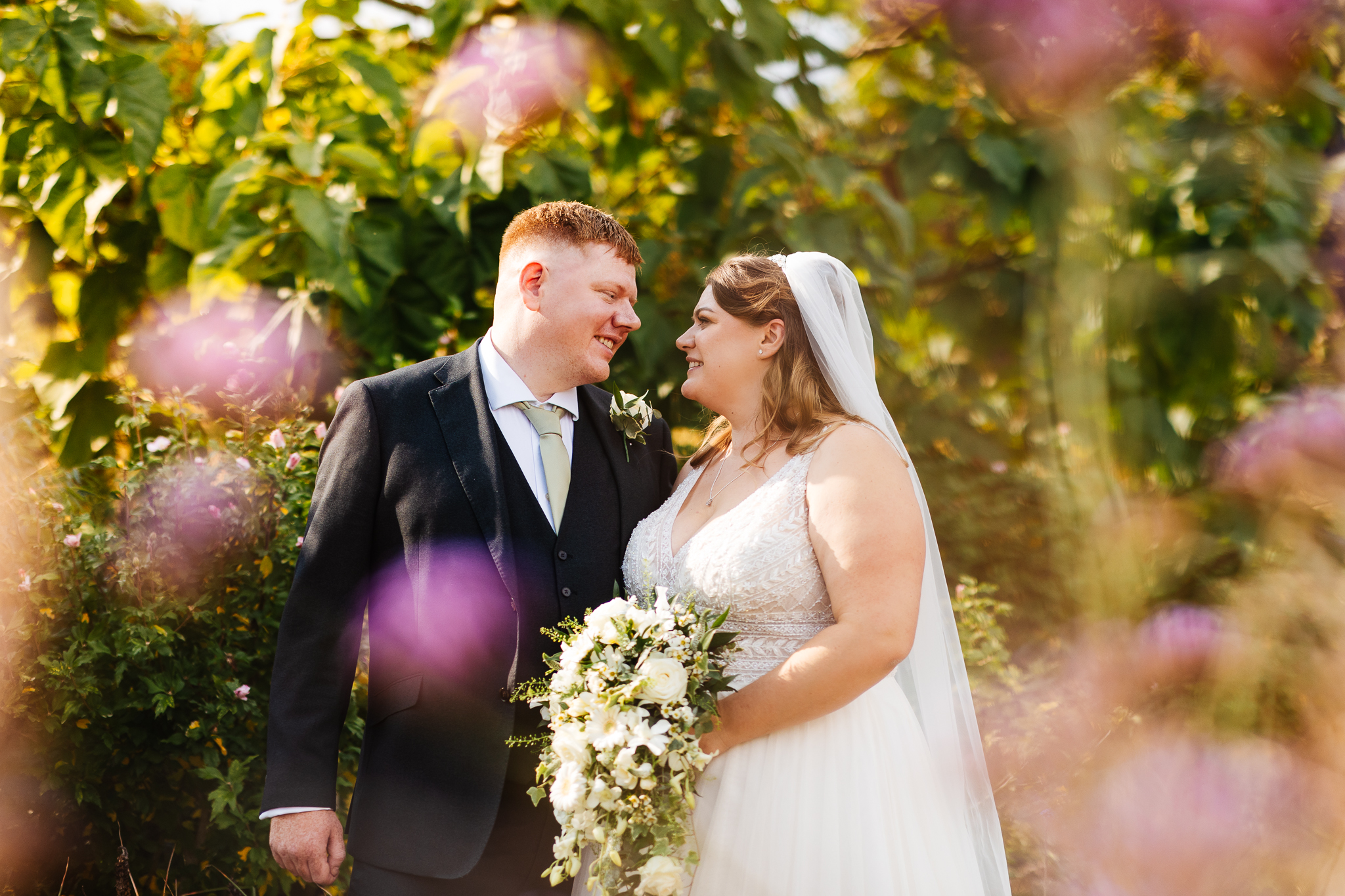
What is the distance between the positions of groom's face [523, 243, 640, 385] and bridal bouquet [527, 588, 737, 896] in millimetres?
802

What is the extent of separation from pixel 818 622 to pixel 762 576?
20 centimetres

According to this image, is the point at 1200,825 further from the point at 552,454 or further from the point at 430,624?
the point at 430,624

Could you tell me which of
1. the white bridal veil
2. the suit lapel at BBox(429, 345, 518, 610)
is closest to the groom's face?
the suit lapel at BBox(429, 345, 518, 610)

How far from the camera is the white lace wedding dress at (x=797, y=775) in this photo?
2258 mm

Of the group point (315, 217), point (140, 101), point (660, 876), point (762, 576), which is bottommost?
point (660, 876)

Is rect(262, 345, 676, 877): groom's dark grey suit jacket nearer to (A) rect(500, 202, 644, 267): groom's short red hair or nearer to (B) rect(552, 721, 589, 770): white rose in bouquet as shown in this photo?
(B) rect(552, 721, 589, 770): white rose in bouquet

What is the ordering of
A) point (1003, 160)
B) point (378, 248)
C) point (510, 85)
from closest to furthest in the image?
1. point (378, 248)
2. point (510, 85)
3. point (1003, 160)

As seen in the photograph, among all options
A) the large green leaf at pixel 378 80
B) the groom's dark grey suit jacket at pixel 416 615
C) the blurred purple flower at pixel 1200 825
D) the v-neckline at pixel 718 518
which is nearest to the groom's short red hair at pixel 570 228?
the groom's dark grey suit jacket at pixel 416 615

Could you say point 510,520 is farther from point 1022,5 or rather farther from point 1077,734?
point 1022,5

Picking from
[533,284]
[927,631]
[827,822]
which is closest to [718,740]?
[827,822]

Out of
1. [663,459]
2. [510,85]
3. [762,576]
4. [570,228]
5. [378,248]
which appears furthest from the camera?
[510,85]

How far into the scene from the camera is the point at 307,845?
2.15 m

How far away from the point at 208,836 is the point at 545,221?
2.37 metres

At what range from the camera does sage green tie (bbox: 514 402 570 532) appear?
247cm
